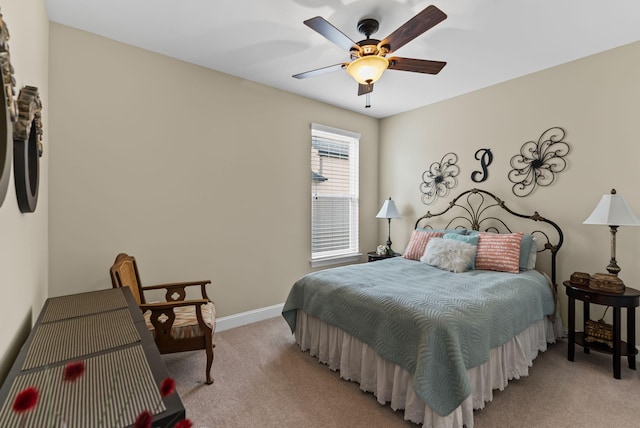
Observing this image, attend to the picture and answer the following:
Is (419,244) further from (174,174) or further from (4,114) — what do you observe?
(4,114)

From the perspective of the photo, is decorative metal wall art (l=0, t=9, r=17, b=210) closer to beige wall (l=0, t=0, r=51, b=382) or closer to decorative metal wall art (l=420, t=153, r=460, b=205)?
beige wall (l=0, t=0, r=51, b=382)

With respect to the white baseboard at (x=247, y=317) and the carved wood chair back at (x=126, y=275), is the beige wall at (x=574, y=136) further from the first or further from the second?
the carved wood chair back at (x=126, y=275)

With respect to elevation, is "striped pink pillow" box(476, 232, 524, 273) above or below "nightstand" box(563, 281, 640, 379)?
above

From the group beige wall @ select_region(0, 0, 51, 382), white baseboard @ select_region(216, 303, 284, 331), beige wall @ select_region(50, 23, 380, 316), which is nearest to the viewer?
beige wall @ select_region(0, 0, 51, 382)

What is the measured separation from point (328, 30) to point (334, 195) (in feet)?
8.41

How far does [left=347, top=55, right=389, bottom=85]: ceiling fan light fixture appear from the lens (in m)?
2.12

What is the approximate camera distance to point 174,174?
9.62 ft

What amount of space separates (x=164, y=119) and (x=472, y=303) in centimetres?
301

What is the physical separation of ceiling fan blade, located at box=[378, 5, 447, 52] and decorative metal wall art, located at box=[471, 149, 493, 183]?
2140 millimetres

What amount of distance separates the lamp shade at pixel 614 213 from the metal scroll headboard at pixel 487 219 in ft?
2.02

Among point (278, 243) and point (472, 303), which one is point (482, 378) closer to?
point (472, 303)

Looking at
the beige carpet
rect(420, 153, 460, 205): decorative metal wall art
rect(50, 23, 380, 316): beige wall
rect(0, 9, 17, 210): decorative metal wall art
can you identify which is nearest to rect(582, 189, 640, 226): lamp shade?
the beige carpet

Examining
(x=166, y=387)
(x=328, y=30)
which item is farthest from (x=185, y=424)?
(x=328, y=30)

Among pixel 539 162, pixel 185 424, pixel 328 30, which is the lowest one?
pixel 185 424
